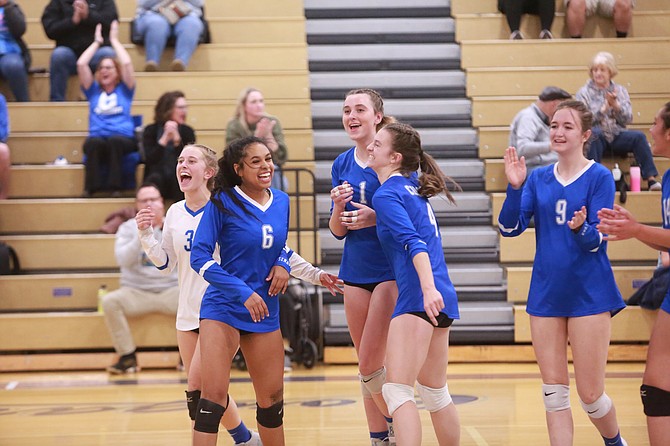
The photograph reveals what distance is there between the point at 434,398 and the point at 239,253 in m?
1.04

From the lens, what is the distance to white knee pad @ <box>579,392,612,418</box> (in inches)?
174

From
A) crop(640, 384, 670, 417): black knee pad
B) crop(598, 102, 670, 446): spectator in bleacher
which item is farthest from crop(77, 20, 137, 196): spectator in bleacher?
crop(640, 384, 670, 417): black knee pad

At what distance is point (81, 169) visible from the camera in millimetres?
9438

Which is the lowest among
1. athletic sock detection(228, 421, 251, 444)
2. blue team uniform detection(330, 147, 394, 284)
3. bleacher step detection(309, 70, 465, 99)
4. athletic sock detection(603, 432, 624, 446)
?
athletic sock detection(228, 421, 251, 444)

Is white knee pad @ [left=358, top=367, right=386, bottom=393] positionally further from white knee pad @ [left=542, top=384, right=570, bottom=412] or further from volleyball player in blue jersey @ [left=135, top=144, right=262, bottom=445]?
white knee pad @ [left=542, top=384, right=570, bottom=412]

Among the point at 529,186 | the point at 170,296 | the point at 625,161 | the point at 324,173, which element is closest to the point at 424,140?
the point at 324,173

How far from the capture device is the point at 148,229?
489 cm

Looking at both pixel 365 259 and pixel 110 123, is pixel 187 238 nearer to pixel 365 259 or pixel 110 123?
pixel 365 259

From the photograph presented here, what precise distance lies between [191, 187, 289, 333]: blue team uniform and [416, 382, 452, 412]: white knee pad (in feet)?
2.33

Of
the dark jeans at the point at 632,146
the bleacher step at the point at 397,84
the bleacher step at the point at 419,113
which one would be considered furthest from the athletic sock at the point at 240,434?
the bleacher step at the point at 397,84

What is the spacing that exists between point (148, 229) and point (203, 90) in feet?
17.6

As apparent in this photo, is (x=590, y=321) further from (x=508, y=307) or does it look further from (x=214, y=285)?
(x=508, y=307)

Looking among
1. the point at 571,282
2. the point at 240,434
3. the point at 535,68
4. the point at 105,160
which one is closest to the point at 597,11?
the point at 535,68

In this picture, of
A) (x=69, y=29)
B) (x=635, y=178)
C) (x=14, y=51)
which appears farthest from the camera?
(x=69, y=29)
